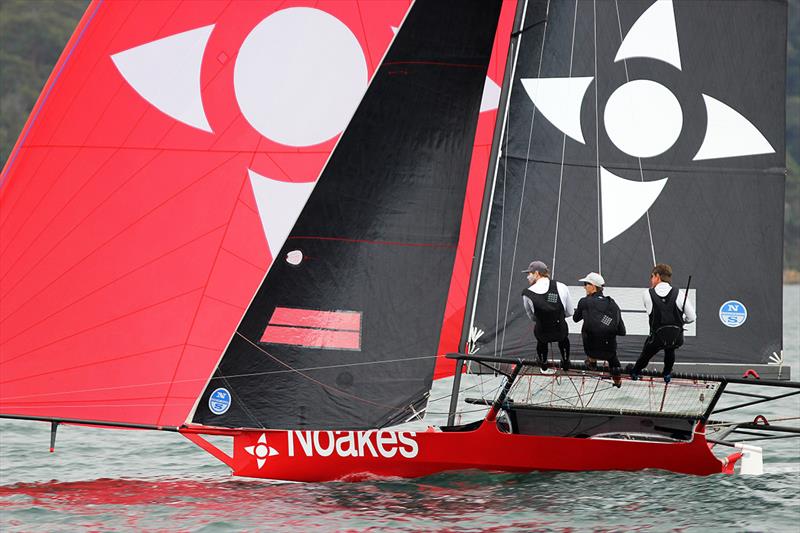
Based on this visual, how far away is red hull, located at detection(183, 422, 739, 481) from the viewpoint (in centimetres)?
950

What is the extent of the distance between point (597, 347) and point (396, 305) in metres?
1.56

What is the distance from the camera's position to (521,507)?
905 centimetres

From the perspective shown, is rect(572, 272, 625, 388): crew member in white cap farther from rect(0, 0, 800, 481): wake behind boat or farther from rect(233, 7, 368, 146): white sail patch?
rect(233, 7, 368, 146): white sail patch

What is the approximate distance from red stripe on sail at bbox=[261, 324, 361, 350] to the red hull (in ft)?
2.26

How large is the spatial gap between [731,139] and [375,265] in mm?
3147

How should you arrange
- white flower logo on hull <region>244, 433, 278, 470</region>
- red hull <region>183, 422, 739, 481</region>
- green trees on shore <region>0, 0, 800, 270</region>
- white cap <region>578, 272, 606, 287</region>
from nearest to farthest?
red hull <region>183, 422, 739, 481</region> → white flower logo on hull <region>244, 433, 278, 470</region> → white cap <region>578, 272, 606, 287</region> → green trees on shore <region>0, 0, 800, 270</region>

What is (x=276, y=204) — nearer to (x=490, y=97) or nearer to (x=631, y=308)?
(x=490, y=97)

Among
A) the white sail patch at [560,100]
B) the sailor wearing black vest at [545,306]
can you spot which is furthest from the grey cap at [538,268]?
the white sail patch at [560,100]

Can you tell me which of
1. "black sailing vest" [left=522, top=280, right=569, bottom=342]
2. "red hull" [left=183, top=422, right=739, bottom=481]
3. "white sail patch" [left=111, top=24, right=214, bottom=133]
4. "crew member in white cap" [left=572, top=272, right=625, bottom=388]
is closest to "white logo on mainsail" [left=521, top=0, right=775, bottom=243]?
"crew member in white cap" [left=572, top=272, right=625, bottom=388]

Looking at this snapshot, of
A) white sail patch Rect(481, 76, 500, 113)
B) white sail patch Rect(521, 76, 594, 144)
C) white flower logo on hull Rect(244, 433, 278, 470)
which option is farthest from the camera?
white sail patch Rect(481, 76, 500, 113)

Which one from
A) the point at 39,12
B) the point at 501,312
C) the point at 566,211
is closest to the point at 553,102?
the point at 566,211

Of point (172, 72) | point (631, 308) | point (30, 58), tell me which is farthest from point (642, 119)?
point (30, 58)

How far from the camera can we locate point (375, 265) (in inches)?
390

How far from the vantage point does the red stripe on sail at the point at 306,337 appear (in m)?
9.84
